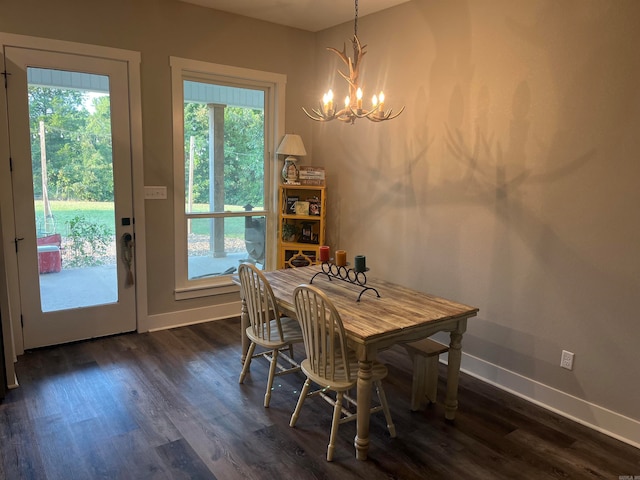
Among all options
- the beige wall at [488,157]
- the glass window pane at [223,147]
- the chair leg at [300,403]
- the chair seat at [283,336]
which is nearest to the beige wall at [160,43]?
the beige wall at [488,157]

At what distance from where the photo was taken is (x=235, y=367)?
334cm

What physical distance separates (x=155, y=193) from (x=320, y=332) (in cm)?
227

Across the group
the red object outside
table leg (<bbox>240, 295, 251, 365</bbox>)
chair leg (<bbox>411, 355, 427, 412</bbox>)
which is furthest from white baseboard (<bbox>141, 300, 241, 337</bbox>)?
chair leg (<bbox>411, 355, 427, 412</bbox>)

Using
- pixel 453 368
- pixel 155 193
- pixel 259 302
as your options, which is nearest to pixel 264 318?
pixel 259 302

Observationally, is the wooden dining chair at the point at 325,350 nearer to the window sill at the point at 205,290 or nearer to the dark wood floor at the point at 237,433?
the dark wood floor at the point at 237,433

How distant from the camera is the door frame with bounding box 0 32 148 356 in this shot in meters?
3.20

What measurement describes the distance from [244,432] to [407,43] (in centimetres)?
309

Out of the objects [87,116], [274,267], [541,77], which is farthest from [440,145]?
[87,116]

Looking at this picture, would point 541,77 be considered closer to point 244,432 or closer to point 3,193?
point 244,432

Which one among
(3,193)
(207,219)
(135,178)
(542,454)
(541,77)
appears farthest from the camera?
(207,219)

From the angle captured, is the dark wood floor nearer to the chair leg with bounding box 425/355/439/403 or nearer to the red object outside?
the chair leg with bounding box 425/355/439/403

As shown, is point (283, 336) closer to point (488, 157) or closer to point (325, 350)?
point (325, 350)

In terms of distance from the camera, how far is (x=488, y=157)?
10.2ft

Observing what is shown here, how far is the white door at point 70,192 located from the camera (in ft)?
10.8
